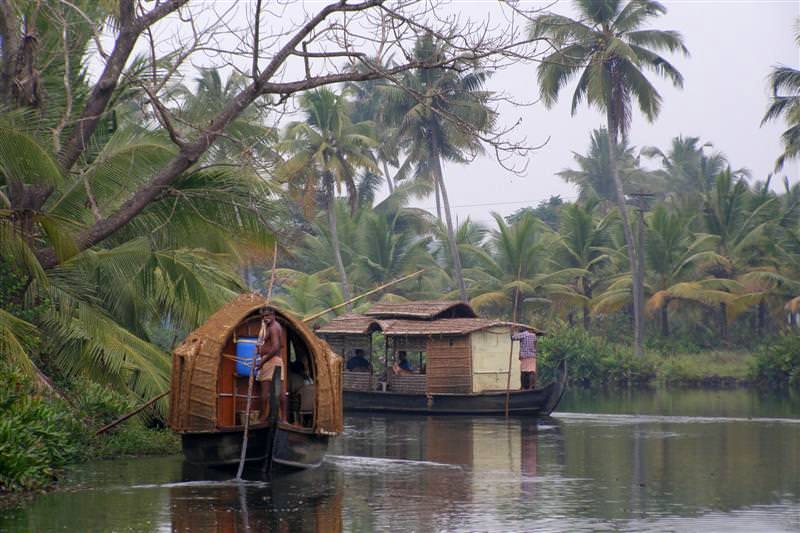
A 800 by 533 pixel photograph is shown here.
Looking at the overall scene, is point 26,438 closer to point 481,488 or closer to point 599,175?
point 481,488

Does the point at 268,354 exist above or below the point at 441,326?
below

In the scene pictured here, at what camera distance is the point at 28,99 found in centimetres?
1412

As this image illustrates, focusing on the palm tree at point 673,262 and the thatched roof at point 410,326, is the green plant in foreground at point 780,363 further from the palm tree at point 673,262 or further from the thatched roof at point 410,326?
the thatched roof at point 410,326

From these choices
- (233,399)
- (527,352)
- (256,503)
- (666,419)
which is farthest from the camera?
(527,352)

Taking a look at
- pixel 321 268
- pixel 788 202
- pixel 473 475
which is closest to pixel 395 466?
pixel 473 475

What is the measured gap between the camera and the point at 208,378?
13.7 metres

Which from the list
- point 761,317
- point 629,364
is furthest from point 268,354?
point 761,317

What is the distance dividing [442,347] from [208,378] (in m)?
11.4

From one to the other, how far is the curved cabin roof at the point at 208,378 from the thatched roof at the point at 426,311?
1096 centimetres

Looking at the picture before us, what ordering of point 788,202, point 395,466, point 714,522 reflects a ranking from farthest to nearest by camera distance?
point 788,202, point 395,466, point 714,522

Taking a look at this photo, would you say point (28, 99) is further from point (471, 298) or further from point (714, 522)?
point (471, 298)

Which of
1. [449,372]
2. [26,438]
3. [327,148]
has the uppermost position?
[327,148]

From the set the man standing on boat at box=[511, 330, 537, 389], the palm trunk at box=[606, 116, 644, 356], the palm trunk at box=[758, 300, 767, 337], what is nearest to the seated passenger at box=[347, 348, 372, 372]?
the man standing on boat at box=[511, 330, 537, 389]

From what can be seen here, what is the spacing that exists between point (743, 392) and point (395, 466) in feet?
63.6
